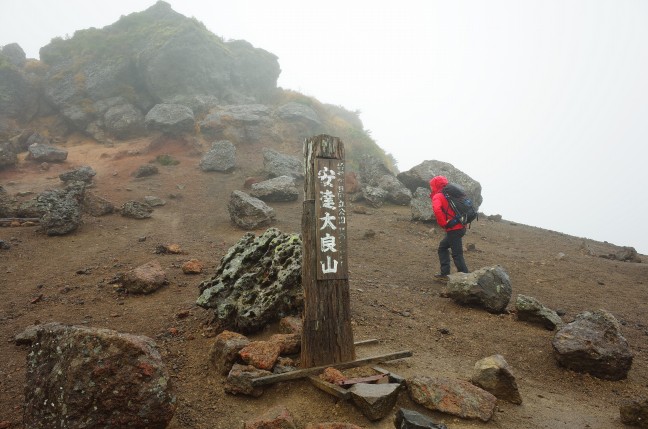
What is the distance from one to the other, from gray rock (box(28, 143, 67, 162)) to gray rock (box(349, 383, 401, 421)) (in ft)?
80.0

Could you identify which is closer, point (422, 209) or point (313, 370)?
point (313, 370)

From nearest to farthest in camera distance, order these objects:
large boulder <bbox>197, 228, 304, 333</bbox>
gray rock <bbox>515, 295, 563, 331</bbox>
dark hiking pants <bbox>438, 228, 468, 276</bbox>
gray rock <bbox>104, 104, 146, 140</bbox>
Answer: large boulder <bbox>197, 228, 304, 333</bbox> → gray rock <bbox>515, 295, 563, 331</bbox> → dark hiking pants <bbox>438, 228, 468, 276</bbox> → gray rock <bbox>104, 104, 146, 140</bbox>

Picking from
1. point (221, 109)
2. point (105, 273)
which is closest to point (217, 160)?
point (221, 109)

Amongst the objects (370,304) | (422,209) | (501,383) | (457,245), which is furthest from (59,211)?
(501,383)

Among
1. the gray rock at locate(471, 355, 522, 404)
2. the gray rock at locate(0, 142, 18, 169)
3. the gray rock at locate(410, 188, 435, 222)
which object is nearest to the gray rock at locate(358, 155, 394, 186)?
the gray rock at locate(410, 188, 435, 222)

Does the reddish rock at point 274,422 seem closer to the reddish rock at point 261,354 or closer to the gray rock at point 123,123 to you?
the reddish rock at point 261,354

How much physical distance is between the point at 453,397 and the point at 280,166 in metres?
17.4

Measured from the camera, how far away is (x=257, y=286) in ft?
20.3

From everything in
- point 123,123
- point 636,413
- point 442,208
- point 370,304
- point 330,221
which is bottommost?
point 370,304

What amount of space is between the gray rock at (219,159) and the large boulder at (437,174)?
960 cm

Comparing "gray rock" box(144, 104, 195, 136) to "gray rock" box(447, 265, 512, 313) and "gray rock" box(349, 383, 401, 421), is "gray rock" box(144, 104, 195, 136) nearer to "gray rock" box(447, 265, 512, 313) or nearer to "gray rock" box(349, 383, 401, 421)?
"gray rock" box(447, 265, 512, 313)

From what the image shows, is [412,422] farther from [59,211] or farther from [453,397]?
[59,211]

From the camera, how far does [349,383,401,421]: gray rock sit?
3730mm

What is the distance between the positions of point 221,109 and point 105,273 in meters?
21.2
